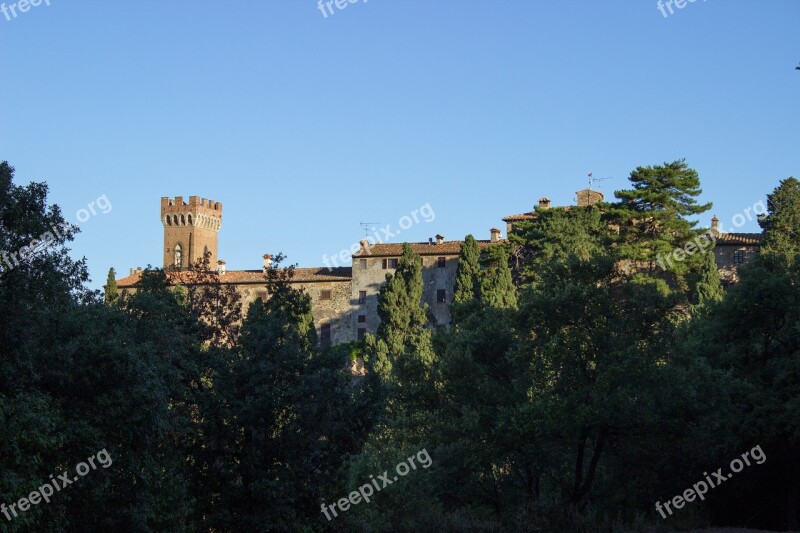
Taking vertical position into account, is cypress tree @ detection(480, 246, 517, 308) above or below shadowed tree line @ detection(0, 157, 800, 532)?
above

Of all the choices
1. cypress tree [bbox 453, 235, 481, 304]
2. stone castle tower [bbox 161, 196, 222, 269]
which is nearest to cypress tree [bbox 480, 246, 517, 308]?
cypress tree [bbox 453, 235, 481, 304]

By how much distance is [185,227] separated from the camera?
342 feet

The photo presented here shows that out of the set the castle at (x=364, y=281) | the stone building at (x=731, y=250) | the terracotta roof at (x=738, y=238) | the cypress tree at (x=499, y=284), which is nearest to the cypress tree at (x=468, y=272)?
the cypress tree at (x=499, y=284)

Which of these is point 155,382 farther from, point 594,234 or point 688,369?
point 594,234

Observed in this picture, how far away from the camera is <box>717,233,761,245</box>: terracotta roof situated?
70750 mm

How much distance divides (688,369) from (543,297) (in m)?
4.21

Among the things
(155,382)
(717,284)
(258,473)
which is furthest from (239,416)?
(717,284)

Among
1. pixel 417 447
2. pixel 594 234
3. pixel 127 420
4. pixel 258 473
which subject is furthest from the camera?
pixel 594 234

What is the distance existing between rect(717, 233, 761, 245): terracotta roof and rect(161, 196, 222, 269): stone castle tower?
49.2 m

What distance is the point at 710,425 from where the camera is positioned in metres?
28.2

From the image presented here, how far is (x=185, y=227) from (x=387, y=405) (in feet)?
251

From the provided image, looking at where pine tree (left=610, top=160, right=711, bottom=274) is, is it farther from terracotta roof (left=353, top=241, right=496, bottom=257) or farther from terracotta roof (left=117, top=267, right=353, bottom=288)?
terracotta roof (left=117, top=267, right=353, bottom=288)

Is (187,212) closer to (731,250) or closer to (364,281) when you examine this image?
(364,281)

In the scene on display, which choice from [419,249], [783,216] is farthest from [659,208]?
[419,249]
